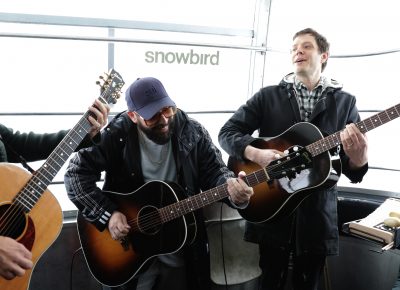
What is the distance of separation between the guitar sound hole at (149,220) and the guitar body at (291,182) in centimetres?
53

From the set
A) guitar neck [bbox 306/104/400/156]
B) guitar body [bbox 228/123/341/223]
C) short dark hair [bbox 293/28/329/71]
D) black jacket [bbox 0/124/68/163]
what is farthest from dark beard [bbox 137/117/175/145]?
short dark hair [bbox 293/28/329/71]

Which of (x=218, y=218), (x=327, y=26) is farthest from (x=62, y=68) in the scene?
(x=327, y=26)

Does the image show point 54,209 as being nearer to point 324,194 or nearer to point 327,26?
point 324,194

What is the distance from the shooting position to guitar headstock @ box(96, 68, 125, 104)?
2045mm

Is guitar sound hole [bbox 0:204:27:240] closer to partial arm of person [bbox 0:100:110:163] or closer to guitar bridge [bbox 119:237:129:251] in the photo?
partial arm of person [bbox 0:100:110:163]

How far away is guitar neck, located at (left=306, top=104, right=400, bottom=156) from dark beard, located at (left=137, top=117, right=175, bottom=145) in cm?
75

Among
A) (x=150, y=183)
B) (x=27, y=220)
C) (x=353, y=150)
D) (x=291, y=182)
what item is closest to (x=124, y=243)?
(x=150, y=183)

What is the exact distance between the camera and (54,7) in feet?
9.39

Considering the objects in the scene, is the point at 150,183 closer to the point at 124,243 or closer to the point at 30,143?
the point at 124,243

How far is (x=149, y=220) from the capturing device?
2.32 meters

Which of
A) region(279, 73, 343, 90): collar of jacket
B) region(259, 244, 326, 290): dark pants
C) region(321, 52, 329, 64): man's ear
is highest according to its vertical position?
region(321, 52, 329, 64): man's ear

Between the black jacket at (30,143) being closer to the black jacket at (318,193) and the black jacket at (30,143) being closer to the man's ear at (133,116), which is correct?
the man's ear at (133,116)

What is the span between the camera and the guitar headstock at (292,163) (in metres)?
2.16

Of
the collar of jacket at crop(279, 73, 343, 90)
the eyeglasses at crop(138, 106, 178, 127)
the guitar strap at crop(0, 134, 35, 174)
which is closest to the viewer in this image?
the guitar strap at crop(0, 134, 35, 174)
